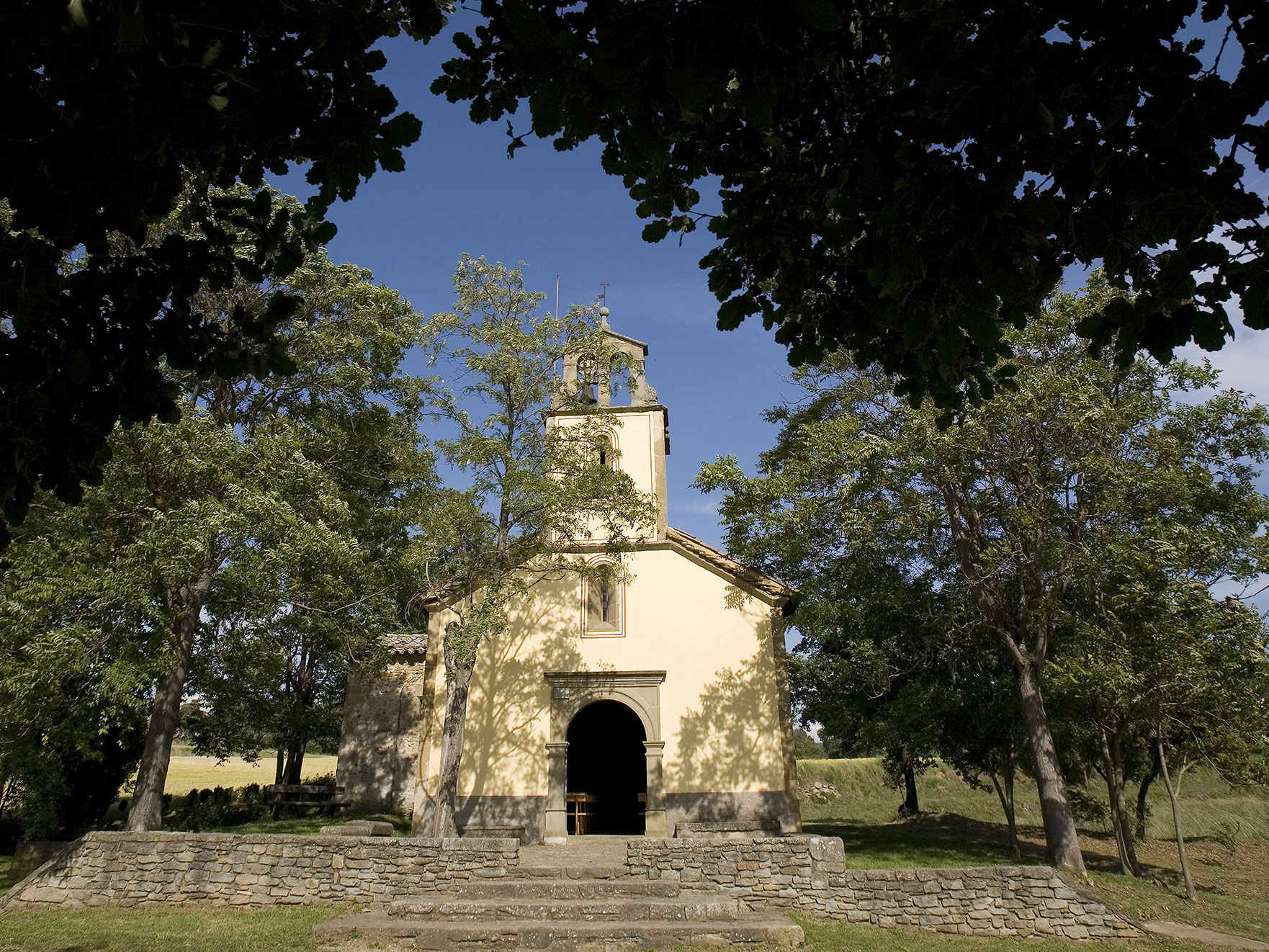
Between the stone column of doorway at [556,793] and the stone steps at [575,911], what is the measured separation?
19.2 ft

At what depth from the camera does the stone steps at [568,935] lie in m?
8.77

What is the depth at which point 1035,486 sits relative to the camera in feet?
47.4

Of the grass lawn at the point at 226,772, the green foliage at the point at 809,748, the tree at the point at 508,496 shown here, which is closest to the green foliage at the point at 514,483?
the tree at the point at 508,496

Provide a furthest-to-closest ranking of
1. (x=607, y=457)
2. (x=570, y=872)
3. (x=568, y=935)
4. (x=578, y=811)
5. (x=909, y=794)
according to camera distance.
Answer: (x=909, y=794), (x=607, y=457), (x=578, y=811), (x=570, y=872), (x=568, y=935)

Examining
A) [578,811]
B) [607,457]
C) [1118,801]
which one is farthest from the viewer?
[607,457]

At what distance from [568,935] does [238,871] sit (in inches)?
206

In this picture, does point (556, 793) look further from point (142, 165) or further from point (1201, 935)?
point (142, 165)

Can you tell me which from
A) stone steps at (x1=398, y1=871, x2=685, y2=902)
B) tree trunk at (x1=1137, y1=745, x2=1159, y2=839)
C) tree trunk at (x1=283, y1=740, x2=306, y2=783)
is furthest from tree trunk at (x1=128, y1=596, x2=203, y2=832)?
tree trunk at (x1=1137, y1=745, x2=1159, y2=839)

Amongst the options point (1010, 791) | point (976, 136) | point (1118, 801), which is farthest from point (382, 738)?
point (976, 136)

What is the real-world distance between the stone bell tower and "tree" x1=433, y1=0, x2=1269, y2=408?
14.3m

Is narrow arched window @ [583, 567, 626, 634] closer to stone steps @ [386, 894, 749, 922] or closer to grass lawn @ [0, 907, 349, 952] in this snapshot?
stone steps @ [386, 894, 749, 922]

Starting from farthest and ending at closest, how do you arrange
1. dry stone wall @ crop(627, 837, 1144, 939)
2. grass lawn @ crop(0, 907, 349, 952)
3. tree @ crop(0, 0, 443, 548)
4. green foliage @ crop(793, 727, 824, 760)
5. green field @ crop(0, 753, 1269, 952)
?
1. green foliage @ crop(793, 727, 824, 760)
2. dry stone wall @ crop(627, 837, 1144, 939)
3. green field @ crop(0, 753, 1269, 952)
4. grass lawn @ crop(0, 907, 349, 952)
5. tree @ crop(0, 0, 443, 548)

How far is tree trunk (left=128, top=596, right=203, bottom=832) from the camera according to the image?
1234 centimetres

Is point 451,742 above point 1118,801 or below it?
above
